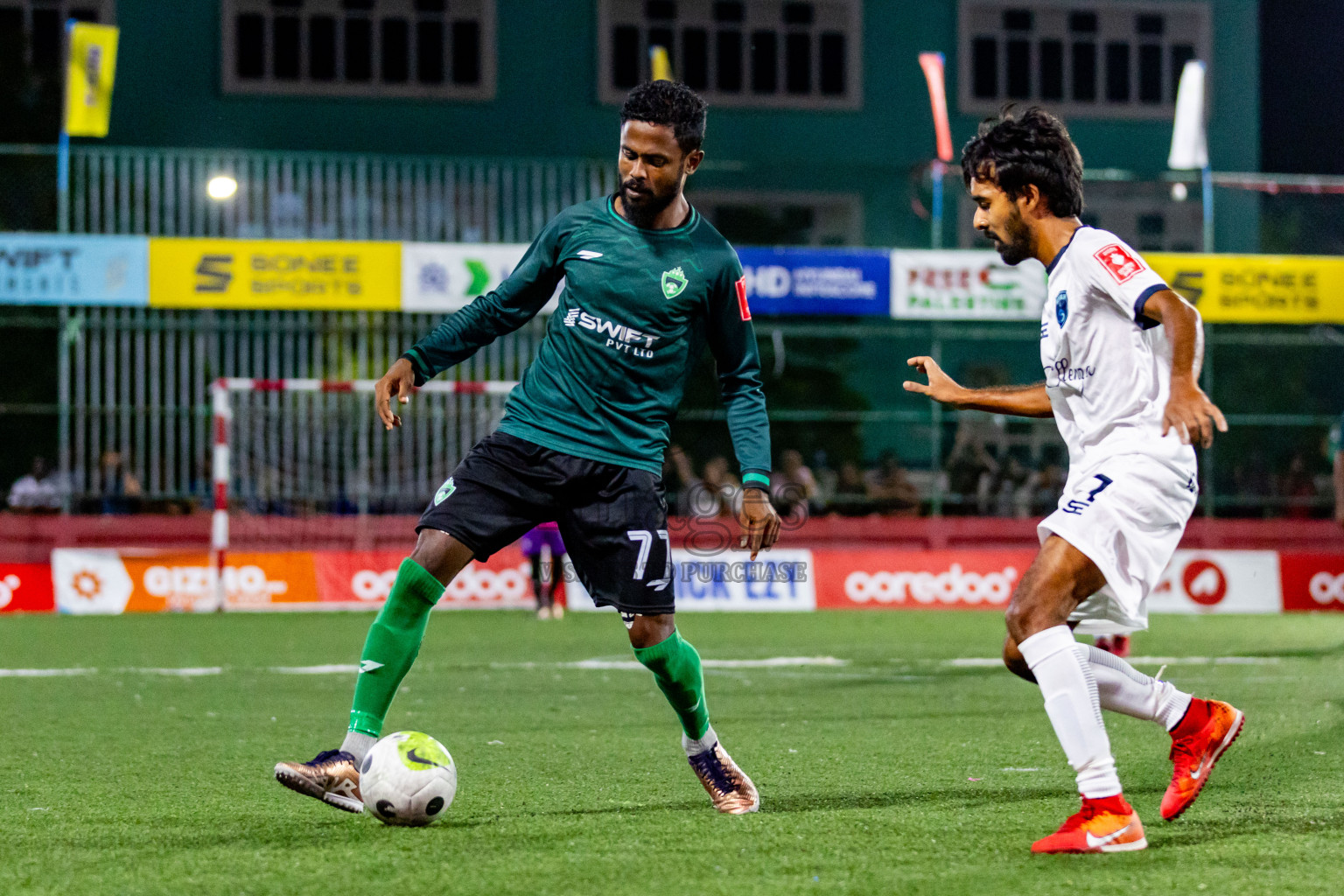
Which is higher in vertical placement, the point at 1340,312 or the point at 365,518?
the point at 1340,312

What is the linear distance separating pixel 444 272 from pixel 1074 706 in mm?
14488

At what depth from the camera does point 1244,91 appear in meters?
31.1

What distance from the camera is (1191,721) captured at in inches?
199

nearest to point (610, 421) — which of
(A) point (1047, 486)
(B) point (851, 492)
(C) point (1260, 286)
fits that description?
(B) point (851, 492)

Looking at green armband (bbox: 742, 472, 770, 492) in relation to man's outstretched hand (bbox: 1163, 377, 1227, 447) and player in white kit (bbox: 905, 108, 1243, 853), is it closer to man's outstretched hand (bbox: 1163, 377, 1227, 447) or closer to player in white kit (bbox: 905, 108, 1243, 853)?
player in white kit (bbox: 905, 108, 1243, 853)

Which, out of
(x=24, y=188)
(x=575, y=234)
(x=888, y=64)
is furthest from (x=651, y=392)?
(x=888, y=64)

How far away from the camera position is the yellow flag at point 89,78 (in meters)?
18.7

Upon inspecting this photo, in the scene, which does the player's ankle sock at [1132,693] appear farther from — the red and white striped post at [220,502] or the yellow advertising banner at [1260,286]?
the yellow advertising banner at [1260,286]

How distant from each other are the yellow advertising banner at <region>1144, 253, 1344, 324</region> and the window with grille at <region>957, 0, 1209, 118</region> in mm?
10976

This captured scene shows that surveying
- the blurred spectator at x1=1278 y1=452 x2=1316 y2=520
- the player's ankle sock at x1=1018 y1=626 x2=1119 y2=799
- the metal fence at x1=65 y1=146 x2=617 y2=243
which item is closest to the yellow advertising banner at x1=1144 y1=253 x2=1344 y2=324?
the blurred spectator at x1=1278 y1=452 x2=1316 y2=520

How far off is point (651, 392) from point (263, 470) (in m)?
13.3

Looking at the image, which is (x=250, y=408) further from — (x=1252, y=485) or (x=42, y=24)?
(x=42, y=24)

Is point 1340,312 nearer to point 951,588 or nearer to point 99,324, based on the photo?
point 951,588

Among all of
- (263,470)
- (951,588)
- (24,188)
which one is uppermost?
(24,188)
